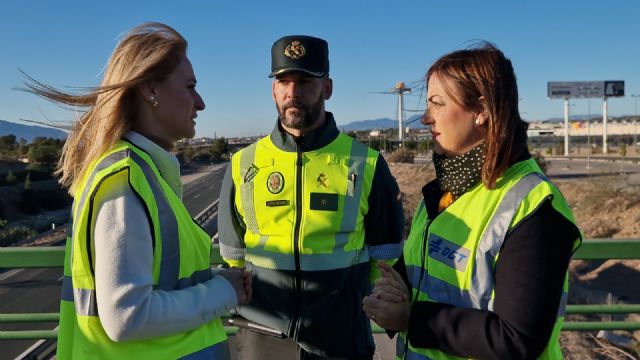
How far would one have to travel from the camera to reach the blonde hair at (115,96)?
1665 millimetres

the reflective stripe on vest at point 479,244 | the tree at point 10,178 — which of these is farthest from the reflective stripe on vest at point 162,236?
the tree at point 10,178

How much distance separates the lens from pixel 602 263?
2195 centimetres

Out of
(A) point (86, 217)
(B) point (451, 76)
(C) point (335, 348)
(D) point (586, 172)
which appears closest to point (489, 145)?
(B) point (451, 76)

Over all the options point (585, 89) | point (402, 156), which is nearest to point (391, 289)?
point (402, 156)

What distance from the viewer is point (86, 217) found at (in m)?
1.47

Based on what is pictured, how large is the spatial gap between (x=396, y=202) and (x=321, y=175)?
0.45 m

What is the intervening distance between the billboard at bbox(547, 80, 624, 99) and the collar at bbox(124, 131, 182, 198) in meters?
96.1

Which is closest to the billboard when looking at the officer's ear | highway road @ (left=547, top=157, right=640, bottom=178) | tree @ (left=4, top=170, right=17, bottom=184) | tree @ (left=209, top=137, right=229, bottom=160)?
highway road @ (left=547, top=157, right=640, bottom=178)

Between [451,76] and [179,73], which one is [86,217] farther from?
[451,76]

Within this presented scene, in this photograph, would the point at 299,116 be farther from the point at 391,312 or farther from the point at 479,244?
the point at 479,244

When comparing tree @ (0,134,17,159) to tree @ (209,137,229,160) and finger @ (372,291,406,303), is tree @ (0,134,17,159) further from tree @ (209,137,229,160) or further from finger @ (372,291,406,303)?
finger @ (372,291,406,303)

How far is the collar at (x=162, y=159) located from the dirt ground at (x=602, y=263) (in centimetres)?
699

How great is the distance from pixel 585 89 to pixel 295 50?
96.9 metres

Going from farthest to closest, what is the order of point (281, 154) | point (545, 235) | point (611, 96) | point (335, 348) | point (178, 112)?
point (611, 96) < point (281, 154) < point (335, 348) < point (178, 112) < point (545, 235)
